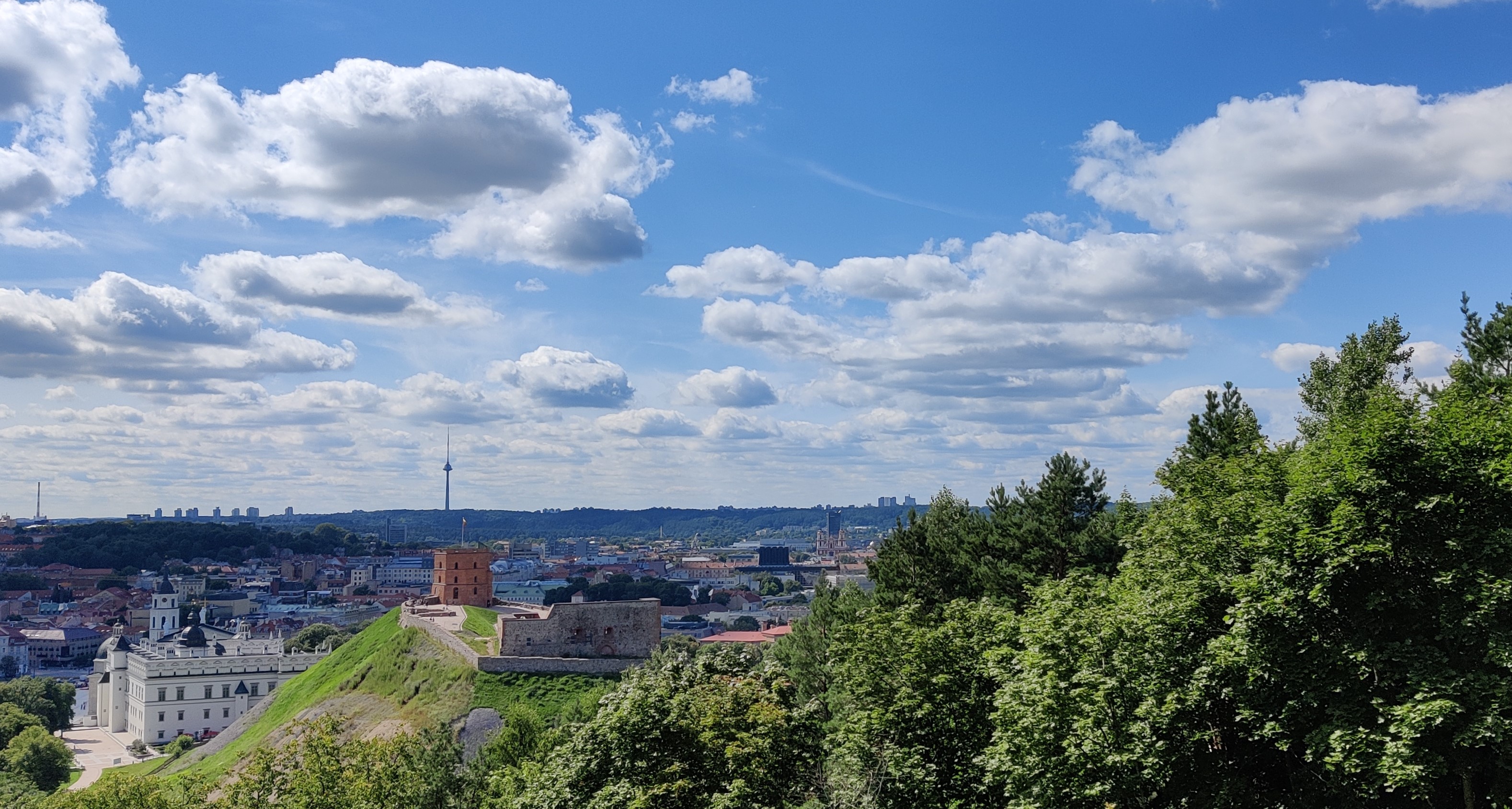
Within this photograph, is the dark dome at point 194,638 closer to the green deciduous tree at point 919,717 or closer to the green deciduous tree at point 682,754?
the green deciduous tree at point 682,754

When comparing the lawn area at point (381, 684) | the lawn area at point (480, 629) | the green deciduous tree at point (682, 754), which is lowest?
the lawn area at point (381, 684)

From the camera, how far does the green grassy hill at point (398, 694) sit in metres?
58.5

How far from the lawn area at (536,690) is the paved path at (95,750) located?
40979mm

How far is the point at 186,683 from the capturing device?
10744cm

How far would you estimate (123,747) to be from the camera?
4134 inches

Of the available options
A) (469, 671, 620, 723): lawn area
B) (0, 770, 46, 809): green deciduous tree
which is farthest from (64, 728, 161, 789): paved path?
(469, 671, 620, 723): lawn area

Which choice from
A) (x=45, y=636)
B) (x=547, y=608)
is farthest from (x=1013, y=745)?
(x=45, y=636)

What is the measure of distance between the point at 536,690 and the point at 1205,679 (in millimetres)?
45963

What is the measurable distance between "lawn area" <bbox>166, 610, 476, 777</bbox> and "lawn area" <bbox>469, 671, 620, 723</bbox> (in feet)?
3.32

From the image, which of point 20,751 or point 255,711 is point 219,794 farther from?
point 20,751

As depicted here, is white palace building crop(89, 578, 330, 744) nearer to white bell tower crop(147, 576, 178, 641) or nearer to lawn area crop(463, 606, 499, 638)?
lawn area crop(463, 606, 499, 638)

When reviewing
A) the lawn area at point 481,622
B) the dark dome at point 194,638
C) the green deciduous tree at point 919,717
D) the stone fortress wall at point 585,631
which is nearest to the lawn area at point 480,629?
the lawn area at point 481,622

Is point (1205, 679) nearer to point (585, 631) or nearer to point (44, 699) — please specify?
point (585, 631)

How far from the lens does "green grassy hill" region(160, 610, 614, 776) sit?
5850 cm
